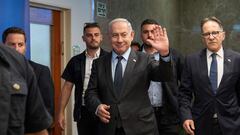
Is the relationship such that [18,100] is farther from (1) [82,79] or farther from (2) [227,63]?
(1) [82,79]

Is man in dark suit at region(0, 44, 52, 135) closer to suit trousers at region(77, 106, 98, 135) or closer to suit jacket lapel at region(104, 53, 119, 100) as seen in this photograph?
suit jacket lapel at region(104, 53, 119, 100)

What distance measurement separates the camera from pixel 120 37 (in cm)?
286

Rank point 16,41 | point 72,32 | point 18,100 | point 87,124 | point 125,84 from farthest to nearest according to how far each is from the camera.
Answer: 1. point 72,32
2. point 87,124
3. point 16,41
4. point 125,84
5. point 18,100

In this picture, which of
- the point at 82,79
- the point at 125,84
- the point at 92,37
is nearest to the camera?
the point at 125,84

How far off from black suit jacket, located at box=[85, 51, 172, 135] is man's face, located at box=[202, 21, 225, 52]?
0.52m

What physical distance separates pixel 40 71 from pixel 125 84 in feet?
2.03

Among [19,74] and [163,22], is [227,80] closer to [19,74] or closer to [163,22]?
[19,74]

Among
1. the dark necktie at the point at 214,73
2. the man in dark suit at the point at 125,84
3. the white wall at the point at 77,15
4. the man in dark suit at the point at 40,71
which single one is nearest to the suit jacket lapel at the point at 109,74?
the man in dark suit at the point at 125,84

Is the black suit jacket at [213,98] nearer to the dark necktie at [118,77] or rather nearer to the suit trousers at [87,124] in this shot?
the dark necktie at [118,77]

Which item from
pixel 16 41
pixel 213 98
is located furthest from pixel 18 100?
pixel 213 98

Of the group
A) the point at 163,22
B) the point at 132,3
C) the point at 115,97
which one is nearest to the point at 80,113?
the point at 115,97

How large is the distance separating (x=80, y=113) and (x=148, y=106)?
3.25 feet

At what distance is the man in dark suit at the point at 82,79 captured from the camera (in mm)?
3557

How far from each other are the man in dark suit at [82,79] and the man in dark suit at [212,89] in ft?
3.00
